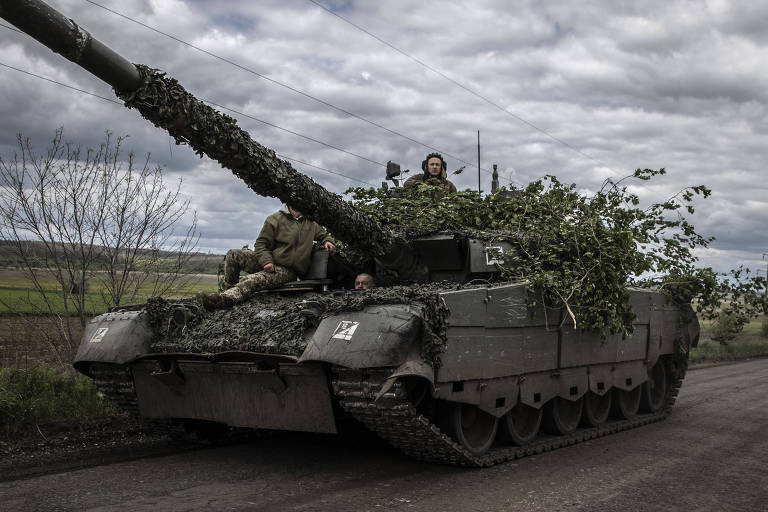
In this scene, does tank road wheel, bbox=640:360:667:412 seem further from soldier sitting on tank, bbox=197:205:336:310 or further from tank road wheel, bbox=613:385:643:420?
soldier sitting on tank, bbox=197:205:336:310

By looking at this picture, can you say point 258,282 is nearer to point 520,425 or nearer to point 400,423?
point 400,423

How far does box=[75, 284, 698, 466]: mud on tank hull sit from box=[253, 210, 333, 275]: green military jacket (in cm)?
152

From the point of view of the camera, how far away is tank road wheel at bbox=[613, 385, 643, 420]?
33.3 ft

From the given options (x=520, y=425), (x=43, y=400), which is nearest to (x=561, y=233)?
(x=520, y=425)

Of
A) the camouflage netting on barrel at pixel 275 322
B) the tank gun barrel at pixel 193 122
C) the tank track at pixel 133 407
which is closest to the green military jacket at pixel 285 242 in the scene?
the camouflage netting on barrel at pixel 275 322

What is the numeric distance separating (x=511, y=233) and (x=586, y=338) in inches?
57.2

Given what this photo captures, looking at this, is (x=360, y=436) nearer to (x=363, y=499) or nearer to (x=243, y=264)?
(x=243, y=264)

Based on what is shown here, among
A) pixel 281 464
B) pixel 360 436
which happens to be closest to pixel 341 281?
pixel 360 436

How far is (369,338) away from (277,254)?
275cm

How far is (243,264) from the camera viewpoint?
8.74 m

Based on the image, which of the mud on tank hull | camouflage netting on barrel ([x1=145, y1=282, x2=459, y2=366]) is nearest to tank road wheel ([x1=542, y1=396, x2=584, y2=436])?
the mud on tank hull

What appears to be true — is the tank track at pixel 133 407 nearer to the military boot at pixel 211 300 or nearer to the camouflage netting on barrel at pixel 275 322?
the camouflage netting on barrel at pixel 275 322

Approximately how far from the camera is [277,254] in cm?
859

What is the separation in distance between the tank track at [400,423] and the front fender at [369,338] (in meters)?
0.17
